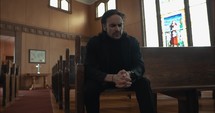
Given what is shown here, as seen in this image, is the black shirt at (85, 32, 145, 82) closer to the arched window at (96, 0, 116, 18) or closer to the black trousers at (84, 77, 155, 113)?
the black trousers at (84, 77, 155, 113)

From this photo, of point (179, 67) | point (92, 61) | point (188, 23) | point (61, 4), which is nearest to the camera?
point (92, 61)

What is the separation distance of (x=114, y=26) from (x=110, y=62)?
11.1 inches

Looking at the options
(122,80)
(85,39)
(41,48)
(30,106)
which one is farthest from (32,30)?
(122,80)

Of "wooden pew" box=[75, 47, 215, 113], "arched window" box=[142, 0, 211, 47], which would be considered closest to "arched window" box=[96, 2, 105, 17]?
"arched window" box=[142, 0, 211, 47]

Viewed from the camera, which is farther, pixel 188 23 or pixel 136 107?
pixel 188 23

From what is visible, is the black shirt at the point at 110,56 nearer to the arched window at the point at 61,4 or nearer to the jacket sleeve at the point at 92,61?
the jacket sleeve at the point at 92,61

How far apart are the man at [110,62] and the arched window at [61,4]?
29.8 ft

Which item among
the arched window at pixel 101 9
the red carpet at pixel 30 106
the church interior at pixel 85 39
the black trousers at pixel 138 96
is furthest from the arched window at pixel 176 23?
the black trousers at pixel 138 96

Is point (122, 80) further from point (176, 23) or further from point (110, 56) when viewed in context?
point (176, 23)

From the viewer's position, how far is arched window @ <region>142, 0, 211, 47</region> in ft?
20.9

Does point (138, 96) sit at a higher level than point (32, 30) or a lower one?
lower

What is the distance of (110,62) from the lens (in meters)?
1.69

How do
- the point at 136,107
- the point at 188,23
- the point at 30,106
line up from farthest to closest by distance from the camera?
the point at 188,23, the point at 30,106, the point at 136,107

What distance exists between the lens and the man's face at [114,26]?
169 centimetres
